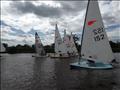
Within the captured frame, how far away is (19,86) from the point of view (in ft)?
71.5

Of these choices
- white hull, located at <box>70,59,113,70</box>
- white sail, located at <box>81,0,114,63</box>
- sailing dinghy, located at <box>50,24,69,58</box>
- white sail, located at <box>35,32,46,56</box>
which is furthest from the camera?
white sail, located at <box>35,32,46,56</box>

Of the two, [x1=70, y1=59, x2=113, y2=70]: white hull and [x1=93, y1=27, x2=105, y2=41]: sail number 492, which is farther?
[x1=70, y1=59, x2=113, y2=70]: white hull

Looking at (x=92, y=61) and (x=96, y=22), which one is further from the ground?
(x=96, y=22)

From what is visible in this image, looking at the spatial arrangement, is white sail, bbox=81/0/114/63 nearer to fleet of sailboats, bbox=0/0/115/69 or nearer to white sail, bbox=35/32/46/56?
fleet of sailboats, bbox=0/0/115/69

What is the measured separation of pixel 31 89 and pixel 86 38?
48.1 feet

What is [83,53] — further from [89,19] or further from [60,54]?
[60,54]

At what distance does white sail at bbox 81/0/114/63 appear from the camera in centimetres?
2994

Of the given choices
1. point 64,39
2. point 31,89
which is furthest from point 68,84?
point 64,39

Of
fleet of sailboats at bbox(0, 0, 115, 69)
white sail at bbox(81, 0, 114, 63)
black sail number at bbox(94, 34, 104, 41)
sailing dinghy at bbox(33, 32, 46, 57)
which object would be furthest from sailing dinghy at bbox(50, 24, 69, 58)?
black sail number at bbox(94, 34, 104, 41)

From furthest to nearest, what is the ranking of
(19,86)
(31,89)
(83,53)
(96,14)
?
(83,53) → (96,14) → (19,86) → (31,89)

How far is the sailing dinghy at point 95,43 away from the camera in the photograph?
30.0m

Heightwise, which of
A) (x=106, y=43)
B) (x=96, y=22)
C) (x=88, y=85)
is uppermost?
(x=96, y=22)

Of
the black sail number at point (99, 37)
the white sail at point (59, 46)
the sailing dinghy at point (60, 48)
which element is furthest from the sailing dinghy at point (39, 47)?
the black sail number at point (99, 37)

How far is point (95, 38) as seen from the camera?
3097cm
